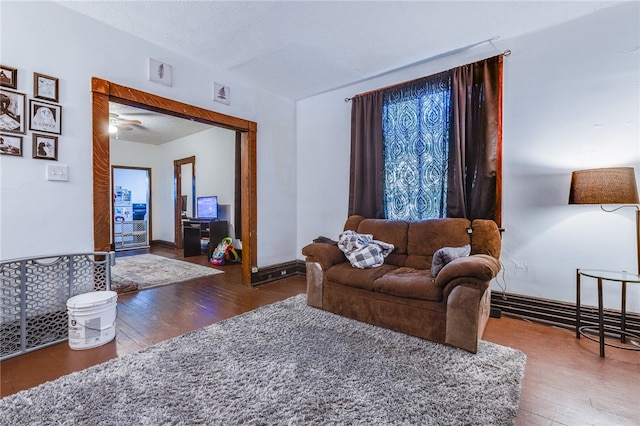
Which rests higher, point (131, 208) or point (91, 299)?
point (131, 208)

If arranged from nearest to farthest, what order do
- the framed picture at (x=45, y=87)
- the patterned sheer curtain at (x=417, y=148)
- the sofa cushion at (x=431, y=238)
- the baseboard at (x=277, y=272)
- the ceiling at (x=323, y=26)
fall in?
the framed picture at (x=45, y=87) < the ceiling at (x=323, y=26) < the sofa cushion at (x=431, y=238) < the patterned sheer curtain at (x=417, y=148) < the baseboard at (x=277, y=272)

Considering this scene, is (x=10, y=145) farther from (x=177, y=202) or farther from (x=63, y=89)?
(x=177, y=202)

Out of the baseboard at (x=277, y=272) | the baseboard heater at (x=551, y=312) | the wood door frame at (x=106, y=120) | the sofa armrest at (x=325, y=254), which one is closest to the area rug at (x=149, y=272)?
the baseboard at (x=277, y=272)

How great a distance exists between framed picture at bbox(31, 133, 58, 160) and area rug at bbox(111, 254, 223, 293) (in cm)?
193

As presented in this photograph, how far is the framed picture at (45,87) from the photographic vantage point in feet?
7.44

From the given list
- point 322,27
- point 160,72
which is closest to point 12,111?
point 160,72

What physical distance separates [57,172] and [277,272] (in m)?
2.72

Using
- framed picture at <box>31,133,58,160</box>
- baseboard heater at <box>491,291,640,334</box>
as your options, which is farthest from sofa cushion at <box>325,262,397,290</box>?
framed picture at <box>31,133,58,160</box>

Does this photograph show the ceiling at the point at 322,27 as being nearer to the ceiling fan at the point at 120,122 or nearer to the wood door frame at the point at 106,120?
the wood door frame at the point at 106,120

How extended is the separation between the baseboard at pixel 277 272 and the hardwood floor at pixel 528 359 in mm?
586

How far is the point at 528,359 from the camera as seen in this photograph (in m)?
2.08

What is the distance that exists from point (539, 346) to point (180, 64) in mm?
Answer: 4262

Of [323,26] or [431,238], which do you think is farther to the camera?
[431,238]

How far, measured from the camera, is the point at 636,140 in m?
2.38
